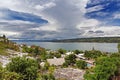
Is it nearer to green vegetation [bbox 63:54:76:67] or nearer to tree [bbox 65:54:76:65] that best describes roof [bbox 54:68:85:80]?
green vegetation [bbox 63:54:76:67]

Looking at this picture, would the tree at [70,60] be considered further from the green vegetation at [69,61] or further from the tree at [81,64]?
the tree at [81,64]

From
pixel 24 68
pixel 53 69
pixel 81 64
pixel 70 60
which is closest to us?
pixel 24 68

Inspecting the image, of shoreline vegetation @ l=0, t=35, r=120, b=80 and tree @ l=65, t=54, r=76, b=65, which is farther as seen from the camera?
tree @ l=65, t=54, r=76, b=65

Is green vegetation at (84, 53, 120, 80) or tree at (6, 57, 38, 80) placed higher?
tree at (6, 57, 38, 80)

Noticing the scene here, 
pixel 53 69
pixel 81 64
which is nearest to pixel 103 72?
pixel 53 69

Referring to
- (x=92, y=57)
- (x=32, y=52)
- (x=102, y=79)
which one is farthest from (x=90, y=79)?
(x=92, y=57)

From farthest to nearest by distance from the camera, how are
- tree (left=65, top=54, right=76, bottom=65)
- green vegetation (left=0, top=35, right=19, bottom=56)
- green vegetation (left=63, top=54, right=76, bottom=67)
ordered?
tree (left=65, top=54, right=76, bottom=65), green vegetation (left=63, top=54, right=76, bottom=67), green vegetation (left=0, top=35, right=19, bottom=56)

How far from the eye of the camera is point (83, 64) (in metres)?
61.0

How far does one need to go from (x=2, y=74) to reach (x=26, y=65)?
534 centimetres

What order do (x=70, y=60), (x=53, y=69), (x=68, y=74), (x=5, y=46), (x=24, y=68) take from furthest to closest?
(x=5, y=46) → (x=70, y=60) → (x=53, y=69) → (x=68, y=74) → (x=24, y=68)

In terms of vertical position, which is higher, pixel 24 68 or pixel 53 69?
pixel 24 68

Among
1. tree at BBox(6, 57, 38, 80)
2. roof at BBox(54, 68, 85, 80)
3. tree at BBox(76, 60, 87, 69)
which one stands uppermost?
tree at BBox(6, 57, 38, 80)

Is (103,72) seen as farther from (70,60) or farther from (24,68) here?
(24,68)

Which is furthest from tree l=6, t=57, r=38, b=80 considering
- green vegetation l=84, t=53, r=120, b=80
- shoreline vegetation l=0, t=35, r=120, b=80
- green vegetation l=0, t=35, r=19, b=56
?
green vegetation l=0, t=35, r=19, b=56
